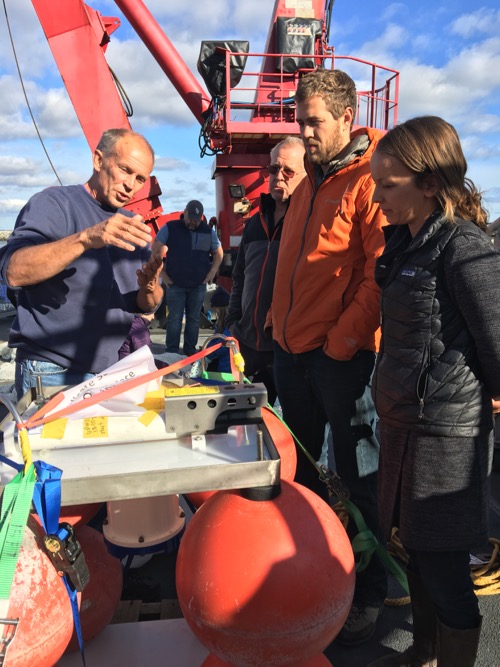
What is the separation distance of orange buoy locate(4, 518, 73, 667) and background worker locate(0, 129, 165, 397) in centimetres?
113

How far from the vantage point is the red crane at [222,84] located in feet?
25.0

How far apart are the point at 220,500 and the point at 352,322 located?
3.40 feet

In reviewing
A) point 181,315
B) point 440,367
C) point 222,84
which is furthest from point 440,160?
point 222,84

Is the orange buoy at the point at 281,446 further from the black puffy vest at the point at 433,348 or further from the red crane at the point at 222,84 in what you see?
the red crane at the point at 222,84

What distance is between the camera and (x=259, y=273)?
339cm

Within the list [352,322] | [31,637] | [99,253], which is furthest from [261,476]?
[99,253]

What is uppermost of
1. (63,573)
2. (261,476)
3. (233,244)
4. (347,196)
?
(233,244)

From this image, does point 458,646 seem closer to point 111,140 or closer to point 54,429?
point 54,429

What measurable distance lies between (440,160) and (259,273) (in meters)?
1.80

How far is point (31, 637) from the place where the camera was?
1297 mm

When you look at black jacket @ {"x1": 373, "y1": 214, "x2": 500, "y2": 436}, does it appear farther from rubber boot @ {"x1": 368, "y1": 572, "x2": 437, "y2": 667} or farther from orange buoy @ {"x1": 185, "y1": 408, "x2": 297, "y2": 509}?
rubber boot @ {"x1": 368, "y1": 572, "x2": 437, "y2": 667}

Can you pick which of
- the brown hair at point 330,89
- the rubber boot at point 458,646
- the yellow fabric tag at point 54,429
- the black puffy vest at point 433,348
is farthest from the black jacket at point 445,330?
the yellow fabric tag at point 54,429

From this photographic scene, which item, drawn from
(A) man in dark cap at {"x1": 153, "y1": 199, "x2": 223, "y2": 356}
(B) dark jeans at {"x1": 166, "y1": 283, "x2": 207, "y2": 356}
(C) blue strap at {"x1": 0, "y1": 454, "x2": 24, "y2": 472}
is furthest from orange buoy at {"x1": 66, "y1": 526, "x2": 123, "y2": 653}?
(B) dark jeans at {"x1": 166, "y1": 283, "x2": 207, "y2": 356}

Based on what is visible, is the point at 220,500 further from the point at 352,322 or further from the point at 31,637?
the point at 352,322
